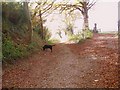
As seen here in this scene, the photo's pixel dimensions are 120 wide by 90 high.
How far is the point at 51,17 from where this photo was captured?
36.6 meters

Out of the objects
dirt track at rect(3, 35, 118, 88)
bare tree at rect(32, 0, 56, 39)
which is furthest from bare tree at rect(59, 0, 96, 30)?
dirt track at rect(3, 35, 118, 88)

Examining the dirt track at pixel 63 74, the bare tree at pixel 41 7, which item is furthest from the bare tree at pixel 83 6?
the dirt track at pixel 63 74

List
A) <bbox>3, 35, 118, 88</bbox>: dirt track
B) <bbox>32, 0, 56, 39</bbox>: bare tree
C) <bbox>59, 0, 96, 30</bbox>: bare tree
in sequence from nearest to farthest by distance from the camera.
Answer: <bbox>3, 35, 118, 88</bbox>: dirt track, <bbox>32, 0, 56, 39</bbox>: bare tree, <bbox>59, 0, 96, 30</bbox>: bare tree

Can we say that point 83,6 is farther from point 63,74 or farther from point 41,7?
point 63,74

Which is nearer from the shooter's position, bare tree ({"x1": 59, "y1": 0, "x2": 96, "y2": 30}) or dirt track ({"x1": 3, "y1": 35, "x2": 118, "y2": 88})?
dirt track ({"x1": 3, "y1": 35, "x2": 118, "y2": 88})

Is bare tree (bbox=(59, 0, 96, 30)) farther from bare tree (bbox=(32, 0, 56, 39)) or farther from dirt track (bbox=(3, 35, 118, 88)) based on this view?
dirt track (bbox=(3, 35, 118, 88))

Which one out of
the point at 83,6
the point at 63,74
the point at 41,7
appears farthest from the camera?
the point at 83,6

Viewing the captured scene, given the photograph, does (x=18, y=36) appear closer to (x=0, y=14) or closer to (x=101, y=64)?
(x=0, y=14)

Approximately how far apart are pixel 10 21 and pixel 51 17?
17873mm

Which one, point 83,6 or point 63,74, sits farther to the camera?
point 83,6

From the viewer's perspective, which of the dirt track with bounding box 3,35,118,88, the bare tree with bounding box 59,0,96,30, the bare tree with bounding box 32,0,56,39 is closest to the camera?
the dirt track with bounding box 3,35,118,88

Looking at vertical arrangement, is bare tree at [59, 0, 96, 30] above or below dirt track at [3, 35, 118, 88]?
above

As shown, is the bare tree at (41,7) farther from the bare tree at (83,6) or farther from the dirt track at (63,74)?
the dirt track at (63,74)

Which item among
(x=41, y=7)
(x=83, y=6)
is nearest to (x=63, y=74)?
(x=41, y=7)
